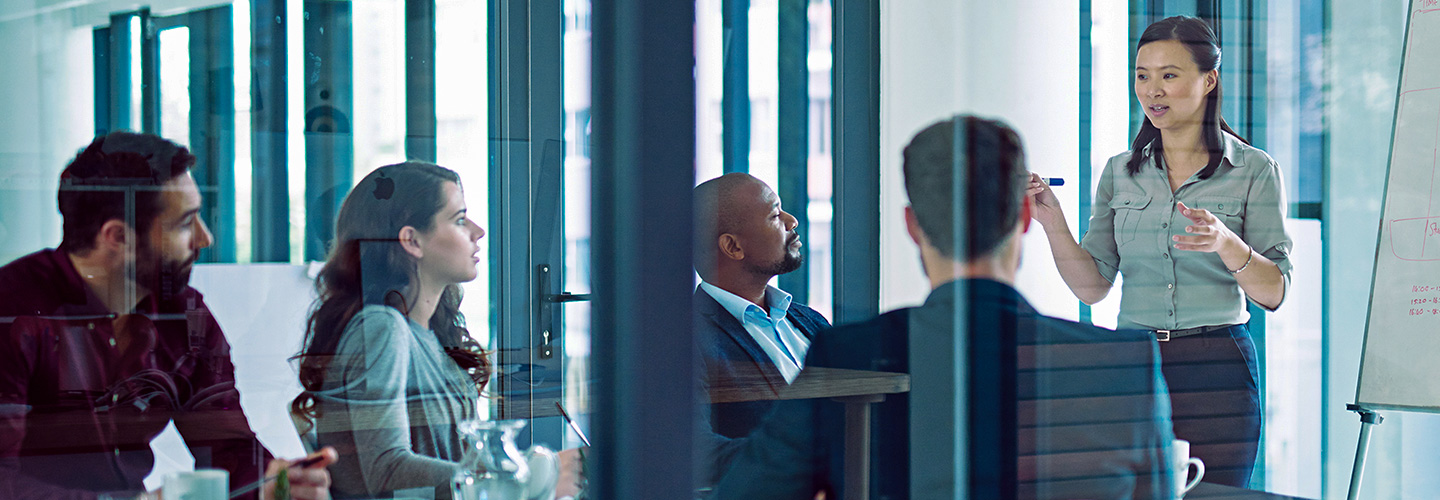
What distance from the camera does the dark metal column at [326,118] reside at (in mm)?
1641

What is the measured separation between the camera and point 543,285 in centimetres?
179

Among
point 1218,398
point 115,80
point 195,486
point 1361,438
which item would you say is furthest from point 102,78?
point 1361,438

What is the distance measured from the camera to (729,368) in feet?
5.22

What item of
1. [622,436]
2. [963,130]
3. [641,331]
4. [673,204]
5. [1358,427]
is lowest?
[1358,427]

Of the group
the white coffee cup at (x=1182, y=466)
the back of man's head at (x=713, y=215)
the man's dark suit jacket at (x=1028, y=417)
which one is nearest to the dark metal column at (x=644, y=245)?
the back of man's head at (x=713, y=215)

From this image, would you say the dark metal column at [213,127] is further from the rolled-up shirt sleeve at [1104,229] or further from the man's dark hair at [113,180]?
the rolled-up shirt sleeve at [1104,229]

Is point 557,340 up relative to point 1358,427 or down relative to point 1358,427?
up

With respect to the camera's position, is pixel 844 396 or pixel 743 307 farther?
pixel 844 396

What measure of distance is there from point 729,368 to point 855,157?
40 cm

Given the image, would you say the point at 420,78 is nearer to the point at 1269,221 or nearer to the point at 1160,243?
the point at 1160,243

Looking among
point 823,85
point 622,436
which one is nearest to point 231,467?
point 622,436

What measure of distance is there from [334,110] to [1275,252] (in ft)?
5.96

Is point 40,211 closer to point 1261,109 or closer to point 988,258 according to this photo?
point 988,258

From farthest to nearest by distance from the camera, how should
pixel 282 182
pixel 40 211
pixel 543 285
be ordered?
1. pixel 543 285
2. pixel 282 182
3. pixel 40 211
